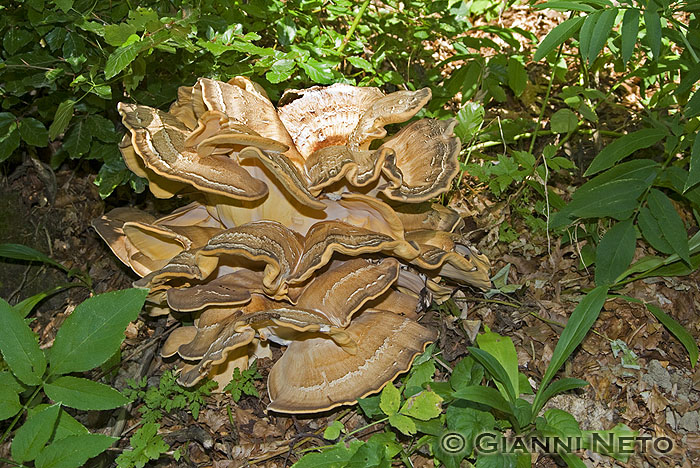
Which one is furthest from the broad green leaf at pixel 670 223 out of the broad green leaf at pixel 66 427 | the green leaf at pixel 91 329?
the broad green leaf at pixel 66 427

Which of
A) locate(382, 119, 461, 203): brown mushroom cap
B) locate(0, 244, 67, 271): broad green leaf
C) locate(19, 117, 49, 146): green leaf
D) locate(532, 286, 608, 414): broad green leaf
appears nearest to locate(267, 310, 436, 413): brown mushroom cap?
locate(532, 286, 608, 414): broad green leaf

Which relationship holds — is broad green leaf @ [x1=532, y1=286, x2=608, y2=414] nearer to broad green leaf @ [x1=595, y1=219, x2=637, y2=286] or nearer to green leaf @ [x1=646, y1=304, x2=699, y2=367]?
broad green leaf @ [x1=595, y1=219, x2=637, y2=286]

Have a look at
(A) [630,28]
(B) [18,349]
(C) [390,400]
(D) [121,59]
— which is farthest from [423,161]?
(B) [18,349]

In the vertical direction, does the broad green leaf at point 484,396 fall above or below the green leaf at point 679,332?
above

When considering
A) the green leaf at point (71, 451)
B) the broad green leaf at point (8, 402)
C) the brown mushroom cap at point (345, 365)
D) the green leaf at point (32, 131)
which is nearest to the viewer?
the green leaf at point (71, 451)

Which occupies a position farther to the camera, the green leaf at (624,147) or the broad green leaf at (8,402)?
the green leaf at (624,147)

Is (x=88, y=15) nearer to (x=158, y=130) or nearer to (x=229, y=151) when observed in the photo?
(x=158, y=130)

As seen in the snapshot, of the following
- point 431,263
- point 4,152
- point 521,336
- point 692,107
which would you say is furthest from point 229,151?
point 692,107

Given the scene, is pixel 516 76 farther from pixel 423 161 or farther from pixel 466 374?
pixel 466 374

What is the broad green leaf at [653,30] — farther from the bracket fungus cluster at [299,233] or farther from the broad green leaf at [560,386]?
the broad green leaf at [560,386]
